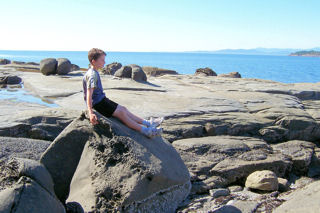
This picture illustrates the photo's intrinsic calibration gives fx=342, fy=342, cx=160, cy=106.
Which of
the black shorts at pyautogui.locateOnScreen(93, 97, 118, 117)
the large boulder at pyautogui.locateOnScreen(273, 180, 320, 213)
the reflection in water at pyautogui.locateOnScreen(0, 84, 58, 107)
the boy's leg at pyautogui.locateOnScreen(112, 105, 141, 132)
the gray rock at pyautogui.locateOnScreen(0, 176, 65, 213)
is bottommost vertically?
the large boulder at pyautogui.locateOnScreen(273, 180, 320, 213)

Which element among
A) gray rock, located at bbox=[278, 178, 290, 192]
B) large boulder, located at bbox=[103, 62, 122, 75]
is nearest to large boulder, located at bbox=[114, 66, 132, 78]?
large boulder, located at bbox=[103, 62, 122, 75]

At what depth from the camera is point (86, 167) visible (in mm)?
4891

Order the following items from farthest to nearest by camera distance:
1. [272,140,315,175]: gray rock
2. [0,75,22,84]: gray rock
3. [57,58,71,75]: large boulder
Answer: [57,58,71,75]: large boulder < [0,75,22,84]: gray rock < [272,140,315,175]: gray rock

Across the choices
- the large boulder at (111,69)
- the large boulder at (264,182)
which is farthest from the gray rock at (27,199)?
the large boulder at (111,69)

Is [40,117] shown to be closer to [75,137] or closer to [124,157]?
[75,137]

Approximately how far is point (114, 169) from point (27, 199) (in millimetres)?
Result: 1358

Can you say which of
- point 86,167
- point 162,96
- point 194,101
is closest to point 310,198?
point 86,167

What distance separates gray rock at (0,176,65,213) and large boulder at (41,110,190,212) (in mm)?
763

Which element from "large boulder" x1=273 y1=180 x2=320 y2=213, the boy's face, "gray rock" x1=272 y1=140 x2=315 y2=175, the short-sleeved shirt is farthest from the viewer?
"gray rock" x1=272 y1=140 x2=315 y2=175

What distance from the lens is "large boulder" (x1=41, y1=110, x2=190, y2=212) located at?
447cm

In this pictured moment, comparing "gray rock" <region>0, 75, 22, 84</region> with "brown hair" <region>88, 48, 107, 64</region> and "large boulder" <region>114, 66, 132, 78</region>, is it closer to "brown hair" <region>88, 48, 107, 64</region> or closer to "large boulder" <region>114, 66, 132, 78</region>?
"large boulder" <region>114, 66, 132, 78</region>

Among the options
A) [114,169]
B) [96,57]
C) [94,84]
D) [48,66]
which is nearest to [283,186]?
[114,169]

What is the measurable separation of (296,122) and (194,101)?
9.47 ft

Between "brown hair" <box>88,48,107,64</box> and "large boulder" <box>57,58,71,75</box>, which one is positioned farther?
"large boulder" <box>57,58,71,75</box>
